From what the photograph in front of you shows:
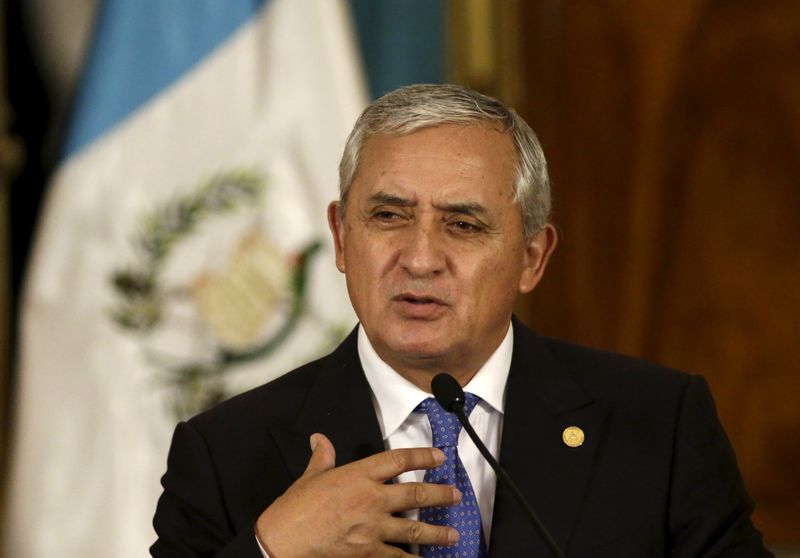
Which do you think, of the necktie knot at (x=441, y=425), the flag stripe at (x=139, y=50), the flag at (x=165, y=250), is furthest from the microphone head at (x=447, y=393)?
the flag stripe at (x=139, y=50)

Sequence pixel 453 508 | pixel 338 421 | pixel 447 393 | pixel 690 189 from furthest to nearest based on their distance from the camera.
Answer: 1. pixel 690 189
2. pixel 338 421
3. pixel 453 508
4. pixel 447 393

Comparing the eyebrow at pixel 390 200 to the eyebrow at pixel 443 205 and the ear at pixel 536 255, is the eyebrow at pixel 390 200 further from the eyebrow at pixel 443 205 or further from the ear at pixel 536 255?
the ear at pixel 536 255

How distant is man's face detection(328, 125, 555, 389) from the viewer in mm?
1953

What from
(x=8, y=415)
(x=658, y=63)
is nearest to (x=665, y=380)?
(x=658, y=63)

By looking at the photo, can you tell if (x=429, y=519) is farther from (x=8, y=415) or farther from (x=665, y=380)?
(x=8, y=415)

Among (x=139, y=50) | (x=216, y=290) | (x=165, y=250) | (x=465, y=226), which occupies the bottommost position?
(x=216, y=290)

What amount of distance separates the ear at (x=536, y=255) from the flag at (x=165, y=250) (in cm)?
129

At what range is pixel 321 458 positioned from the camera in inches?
71.1

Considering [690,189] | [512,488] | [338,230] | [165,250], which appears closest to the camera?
[512,488]

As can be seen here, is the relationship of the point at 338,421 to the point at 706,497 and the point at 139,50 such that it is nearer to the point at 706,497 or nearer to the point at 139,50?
the point at 706,497

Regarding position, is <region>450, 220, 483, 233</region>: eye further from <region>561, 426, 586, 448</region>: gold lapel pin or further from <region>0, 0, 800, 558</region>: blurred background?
<region>0, 0, 800, 558</region>: blurred background

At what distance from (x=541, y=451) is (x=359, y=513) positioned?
415mm

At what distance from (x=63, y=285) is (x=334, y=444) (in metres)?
1.67

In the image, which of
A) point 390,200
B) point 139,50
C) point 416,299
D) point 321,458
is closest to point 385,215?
point 390,200
